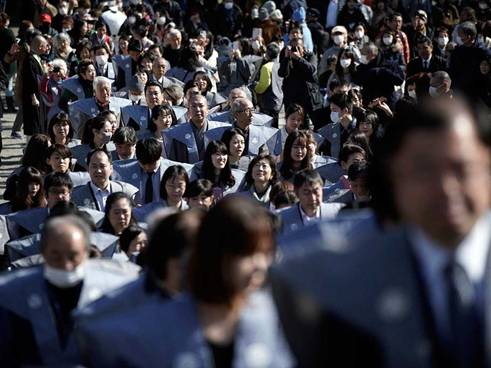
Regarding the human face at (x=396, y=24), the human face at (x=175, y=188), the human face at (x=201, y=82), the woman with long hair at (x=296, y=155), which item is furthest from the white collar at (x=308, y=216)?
the human face at (x=396, y=24)

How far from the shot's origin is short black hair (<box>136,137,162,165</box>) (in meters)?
9.12

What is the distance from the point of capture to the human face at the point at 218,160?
911 cm

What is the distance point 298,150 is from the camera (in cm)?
932

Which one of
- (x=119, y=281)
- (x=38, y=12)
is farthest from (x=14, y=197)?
(x=38, y=12)

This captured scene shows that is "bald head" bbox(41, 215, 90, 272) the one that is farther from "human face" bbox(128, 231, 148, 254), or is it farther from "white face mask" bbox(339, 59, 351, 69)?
"white face mask" bbox(339, 59, 351, 69)

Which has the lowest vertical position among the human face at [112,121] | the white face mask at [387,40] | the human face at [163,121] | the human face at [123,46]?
the human face at [163,121]

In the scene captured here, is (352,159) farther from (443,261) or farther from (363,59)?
(443,261)

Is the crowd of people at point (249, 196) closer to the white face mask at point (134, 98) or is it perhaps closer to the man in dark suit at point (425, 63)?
the man in dark suit at point (425, 63)

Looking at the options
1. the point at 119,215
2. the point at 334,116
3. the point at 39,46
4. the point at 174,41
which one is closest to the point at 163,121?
the point at 334,116

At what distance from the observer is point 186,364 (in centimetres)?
285

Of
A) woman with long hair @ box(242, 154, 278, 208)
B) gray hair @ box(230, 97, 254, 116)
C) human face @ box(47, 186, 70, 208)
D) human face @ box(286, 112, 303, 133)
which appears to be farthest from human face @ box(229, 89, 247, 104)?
human face @ box(47, 186, 70, 208)

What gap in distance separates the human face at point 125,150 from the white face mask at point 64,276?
565 cm

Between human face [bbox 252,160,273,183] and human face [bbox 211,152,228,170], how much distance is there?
51 centimetres

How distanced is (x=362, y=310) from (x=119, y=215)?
529 cm
